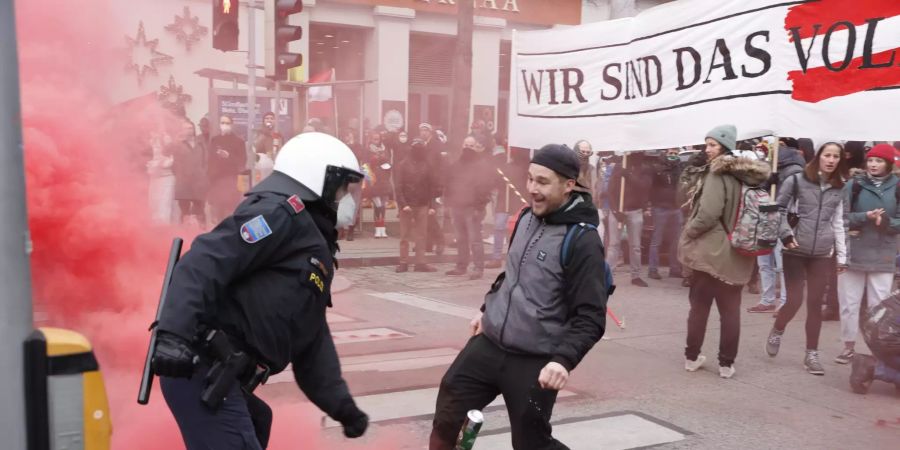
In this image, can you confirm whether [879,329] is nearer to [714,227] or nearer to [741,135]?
[714,227]

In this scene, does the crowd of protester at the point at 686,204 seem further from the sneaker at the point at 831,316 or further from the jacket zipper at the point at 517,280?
the jacket zipper at the point at 517,280

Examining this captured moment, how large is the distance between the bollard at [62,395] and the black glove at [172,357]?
619mm

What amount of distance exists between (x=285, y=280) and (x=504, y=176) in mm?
8241

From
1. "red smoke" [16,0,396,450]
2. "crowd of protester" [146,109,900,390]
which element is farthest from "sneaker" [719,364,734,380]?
"red smoke" [16,0,396,450]

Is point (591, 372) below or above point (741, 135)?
below

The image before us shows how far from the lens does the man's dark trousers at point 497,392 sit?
3.44 metres

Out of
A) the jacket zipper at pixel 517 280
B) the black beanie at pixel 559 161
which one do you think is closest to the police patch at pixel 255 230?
the jacket zipper at pixel 517 280

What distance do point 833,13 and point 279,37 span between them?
5362 mm

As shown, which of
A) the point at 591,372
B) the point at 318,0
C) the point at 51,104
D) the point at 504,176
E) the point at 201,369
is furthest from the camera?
the point at 318,0

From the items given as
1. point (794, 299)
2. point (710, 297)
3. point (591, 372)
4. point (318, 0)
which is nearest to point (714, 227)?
point (710, 297)

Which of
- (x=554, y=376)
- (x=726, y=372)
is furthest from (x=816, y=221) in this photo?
(x=554, y=376)

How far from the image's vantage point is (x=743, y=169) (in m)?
6.30

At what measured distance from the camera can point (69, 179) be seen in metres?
4.86

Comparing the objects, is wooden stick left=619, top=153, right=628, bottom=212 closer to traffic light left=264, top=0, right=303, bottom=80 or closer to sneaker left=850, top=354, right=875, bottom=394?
traffic light left=264, top=0, right=303, bottom=80
